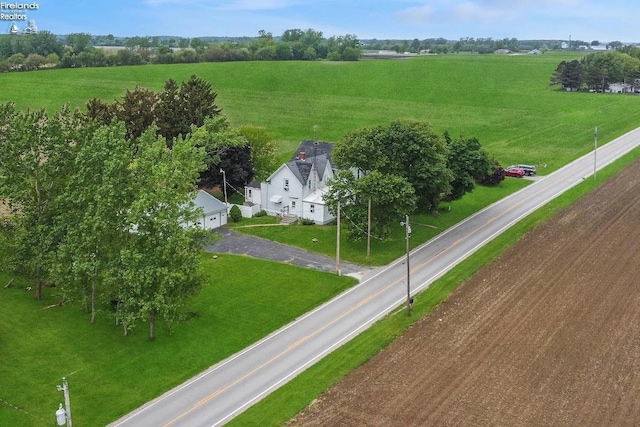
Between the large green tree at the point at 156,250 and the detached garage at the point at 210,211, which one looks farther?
the detached garage at the point at 210,211

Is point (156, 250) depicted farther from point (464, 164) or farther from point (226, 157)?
point (464, 164)

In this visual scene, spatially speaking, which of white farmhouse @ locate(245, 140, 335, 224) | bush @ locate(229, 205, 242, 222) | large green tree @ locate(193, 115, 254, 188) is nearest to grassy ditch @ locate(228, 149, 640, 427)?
white farmhouse @ locate(245, 140, 335, 224)

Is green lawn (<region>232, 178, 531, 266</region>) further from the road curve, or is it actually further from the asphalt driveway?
the road curve

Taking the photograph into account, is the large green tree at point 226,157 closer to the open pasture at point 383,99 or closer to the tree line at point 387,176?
the tree line at point 387,176

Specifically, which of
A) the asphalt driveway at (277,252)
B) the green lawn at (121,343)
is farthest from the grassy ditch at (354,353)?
the asphalt driveway at (277,252)

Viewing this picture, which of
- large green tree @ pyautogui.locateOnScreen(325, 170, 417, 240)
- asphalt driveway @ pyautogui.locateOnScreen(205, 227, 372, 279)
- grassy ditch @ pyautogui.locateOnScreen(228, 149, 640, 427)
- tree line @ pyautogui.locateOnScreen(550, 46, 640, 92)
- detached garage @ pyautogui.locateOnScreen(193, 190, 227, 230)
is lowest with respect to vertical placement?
grassy ditch @ pyautogui.locateOnScreen(228, 149, 640, 427)

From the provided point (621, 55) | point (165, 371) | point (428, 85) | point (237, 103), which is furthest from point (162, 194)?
point (621, 55)

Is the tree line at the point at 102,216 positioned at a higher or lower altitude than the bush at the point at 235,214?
higher
